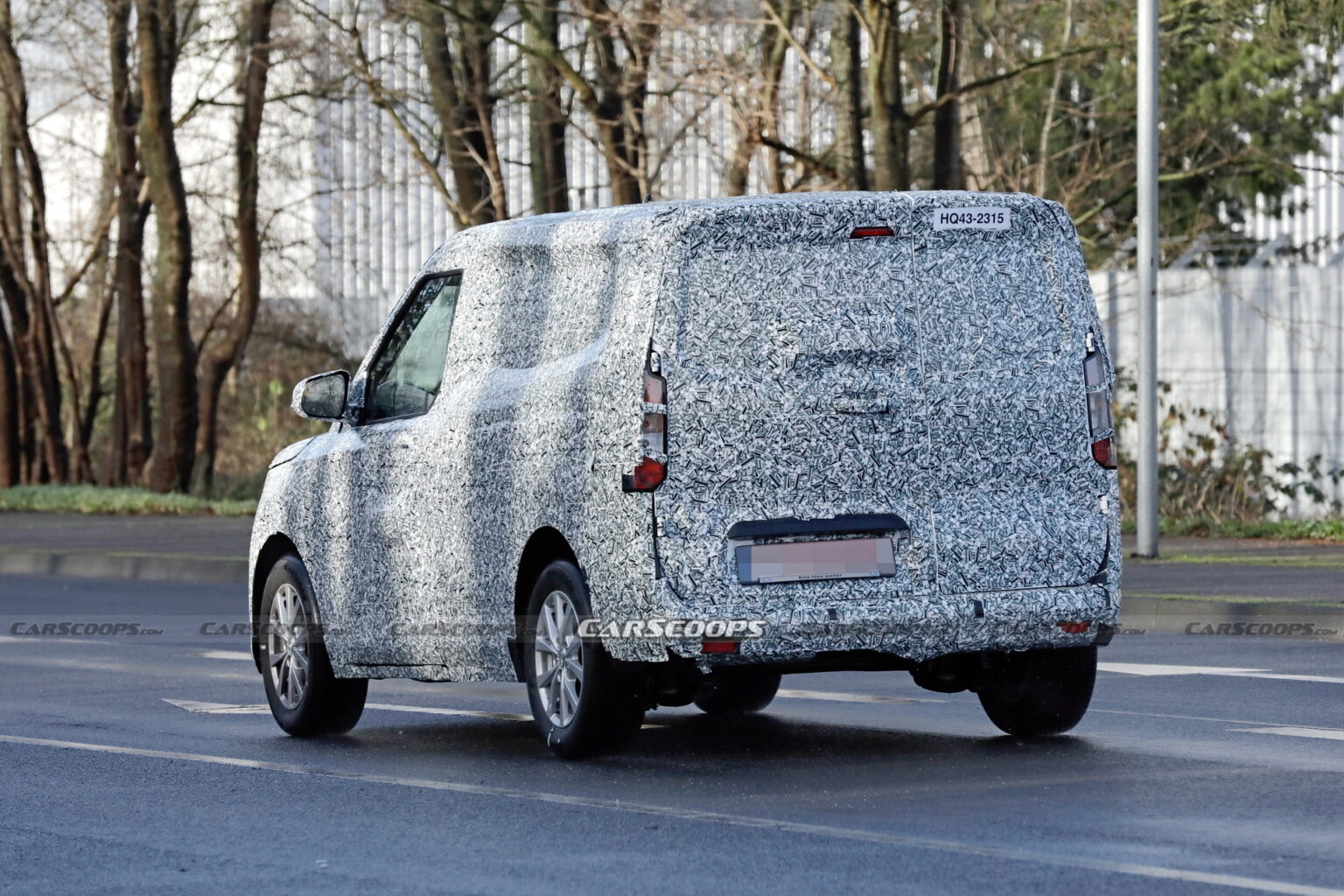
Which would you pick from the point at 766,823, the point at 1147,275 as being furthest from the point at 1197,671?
the point at 1147,275

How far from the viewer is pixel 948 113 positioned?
2194 centimetres

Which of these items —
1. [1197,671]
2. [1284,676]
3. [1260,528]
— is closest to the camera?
[1284,676]

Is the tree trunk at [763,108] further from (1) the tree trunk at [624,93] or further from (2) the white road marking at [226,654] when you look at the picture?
(2) the white road marking at [226,654]


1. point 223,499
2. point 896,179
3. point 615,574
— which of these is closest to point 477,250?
point 615,574

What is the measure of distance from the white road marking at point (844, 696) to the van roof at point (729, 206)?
2984mm

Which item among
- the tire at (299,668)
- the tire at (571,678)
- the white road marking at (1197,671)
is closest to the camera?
the tire at (571,678)

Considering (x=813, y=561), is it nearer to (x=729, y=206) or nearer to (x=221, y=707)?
(x=729, y=206)

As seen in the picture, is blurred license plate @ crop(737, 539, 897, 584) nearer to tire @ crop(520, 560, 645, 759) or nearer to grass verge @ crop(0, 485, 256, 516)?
tire @ crop(520, 560, 645, 759)

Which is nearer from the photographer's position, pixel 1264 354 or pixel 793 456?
pixel 793 456

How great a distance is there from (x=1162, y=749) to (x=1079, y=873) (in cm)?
266

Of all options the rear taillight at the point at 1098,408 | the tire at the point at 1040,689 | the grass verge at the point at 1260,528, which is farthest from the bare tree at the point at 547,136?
the rear taillight at the point at 1098,408

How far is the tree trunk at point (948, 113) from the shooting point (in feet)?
70.6

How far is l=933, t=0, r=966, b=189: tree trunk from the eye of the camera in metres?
21.5

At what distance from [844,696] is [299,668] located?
2.57 metres
